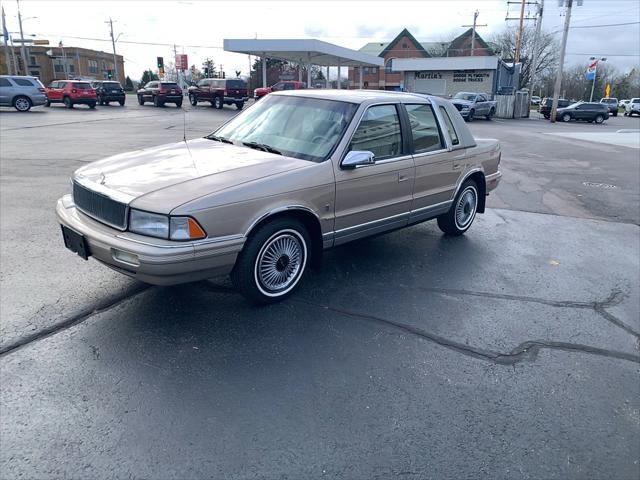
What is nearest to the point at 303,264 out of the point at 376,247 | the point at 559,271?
the point at 376,247

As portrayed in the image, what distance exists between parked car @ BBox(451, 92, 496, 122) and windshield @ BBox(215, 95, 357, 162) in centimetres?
2907

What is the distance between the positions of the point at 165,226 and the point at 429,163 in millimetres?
3069

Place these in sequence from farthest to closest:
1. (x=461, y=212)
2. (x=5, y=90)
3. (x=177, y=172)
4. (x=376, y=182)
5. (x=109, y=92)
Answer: (x=109, y=92) < (x=5, y=90) < (x=461, y=212) < (x=376, y=182) < (x=177, y=172)

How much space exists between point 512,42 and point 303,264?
261 ft

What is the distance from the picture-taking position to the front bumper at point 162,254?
3506mm

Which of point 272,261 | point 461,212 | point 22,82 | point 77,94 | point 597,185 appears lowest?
point 597,185

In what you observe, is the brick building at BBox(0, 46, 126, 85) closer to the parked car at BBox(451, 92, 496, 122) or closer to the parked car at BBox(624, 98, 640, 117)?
the parked car at BBox(451, 92, 496, 122)

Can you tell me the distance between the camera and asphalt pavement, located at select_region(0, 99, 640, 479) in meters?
2.66

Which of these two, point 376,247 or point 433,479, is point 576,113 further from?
point 433,479

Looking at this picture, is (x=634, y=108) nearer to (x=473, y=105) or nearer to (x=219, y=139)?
(x=473, y=105)

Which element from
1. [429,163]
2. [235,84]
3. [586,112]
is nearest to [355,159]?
[429,163]

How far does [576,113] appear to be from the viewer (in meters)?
36.9

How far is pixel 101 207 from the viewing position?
3.87 m

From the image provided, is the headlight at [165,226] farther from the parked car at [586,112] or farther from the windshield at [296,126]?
the parked car at [586,112]
